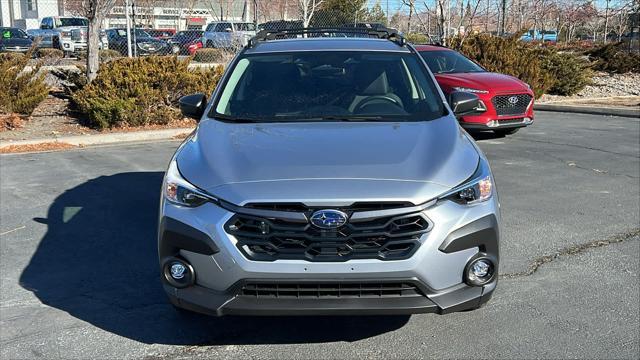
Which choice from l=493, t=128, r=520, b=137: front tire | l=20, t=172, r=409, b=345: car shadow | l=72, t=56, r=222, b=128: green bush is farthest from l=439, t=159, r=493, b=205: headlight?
l=72, t=56, r=222, b=128: green bush

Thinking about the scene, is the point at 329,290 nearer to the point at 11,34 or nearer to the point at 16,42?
the point at 16,42

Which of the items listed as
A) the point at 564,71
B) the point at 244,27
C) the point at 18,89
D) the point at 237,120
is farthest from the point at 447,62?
the point at 244,27

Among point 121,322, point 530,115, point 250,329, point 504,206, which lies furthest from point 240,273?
point 530,115

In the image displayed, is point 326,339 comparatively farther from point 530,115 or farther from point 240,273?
point 530,115

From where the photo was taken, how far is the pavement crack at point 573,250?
467 centimetres

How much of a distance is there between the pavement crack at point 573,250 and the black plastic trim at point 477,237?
56.6 inches

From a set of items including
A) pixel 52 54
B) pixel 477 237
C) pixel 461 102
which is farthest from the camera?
pixel 52 54

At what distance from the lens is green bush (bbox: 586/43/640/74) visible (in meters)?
23.2

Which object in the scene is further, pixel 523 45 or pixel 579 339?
pixel 523 45

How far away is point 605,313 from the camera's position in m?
3.98

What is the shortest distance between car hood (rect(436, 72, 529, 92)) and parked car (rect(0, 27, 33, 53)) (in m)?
24.4

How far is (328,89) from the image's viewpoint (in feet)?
15.1

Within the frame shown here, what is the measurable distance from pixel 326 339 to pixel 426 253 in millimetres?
951

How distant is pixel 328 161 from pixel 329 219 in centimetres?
41
